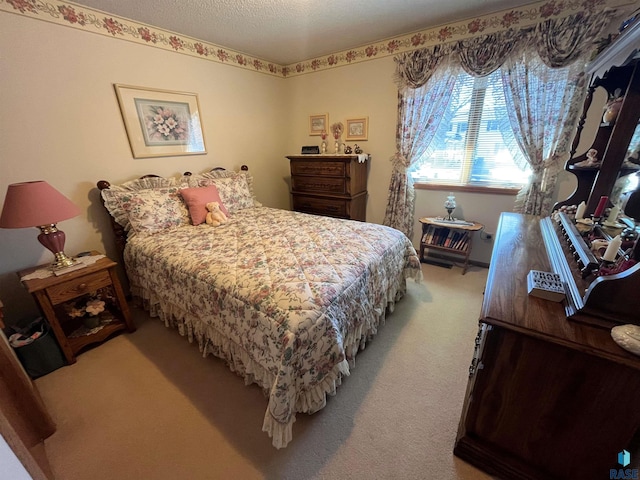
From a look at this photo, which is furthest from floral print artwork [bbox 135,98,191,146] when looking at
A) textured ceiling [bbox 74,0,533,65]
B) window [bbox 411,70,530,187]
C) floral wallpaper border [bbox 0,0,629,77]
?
window [bbox 411,70,530,187]

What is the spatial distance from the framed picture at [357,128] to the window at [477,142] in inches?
31.0

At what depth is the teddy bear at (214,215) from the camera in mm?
2441

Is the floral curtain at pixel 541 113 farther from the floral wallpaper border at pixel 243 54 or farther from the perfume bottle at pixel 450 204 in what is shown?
the perfume bottle at pixel 450 204

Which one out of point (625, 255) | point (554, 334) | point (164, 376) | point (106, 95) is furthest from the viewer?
point (106, 95)

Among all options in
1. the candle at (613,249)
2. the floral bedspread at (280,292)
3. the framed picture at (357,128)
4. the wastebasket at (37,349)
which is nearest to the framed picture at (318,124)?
the framed picture at (357,128)

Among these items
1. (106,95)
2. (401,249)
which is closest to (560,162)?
(401,249)

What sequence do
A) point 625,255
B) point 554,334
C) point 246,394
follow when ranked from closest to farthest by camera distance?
1. point 554,334
2. point 625,255
3. point 246,394

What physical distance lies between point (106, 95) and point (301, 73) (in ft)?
7.50

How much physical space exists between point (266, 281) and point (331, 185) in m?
2.08

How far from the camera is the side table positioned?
2765mm

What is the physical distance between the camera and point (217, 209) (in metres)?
2.50

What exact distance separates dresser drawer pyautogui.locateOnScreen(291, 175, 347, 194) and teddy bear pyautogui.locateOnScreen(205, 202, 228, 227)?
49.6 inches

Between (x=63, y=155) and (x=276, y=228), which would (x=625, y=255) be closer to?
(x=276, y=228)

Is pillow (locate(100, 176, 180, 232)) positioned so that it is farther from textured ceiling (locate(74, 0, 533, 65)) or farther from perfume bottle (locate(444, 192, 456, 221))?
perfume bottle (locate(444, 192, 456, 221))
